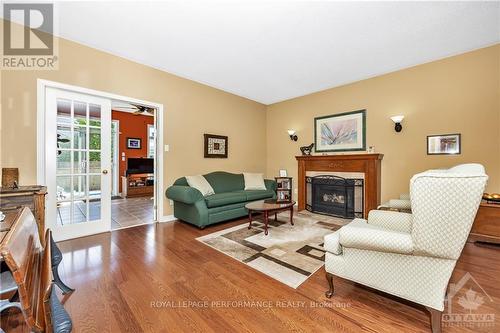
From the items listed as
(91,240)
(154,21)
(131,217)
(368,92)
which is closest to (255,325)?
(91,240)

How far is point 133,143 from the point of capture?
7.13 m

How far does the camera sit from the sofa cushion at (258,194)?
4.20 metres

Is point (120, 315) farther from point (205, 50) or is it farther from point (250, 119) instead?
point (250, 119)

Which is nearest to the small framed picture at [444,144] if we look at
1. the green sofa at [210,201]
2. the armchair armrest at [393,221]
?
the armchair armrest at [393,221]

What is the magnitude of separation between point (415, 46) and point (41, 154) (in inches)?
208

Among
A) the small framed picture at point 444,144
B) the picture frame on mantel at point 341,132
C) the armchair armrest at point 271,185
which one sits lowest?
the armchair armrest at point 271,185

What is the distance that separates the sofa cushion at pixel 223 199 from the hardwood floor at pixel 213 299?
106 cm

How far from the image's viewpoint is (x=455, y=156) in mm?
3277

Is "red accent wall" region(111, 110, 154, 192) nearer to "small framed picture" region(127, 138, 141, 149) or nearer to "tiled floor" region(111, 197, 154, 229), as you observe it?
"small framed picture" region(127, 138, 141, 149)

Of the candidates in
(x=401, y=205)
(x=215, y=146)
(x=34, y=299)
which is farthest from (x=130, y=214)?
(x=401, y=205)

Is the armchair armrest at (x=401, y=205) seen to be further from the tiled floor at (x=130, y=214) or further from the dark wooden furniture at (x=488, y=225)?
the tiled floor at (x=130, y=214)

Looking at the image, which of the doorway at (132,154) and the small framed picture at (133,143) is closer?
the doorway at (132,154)

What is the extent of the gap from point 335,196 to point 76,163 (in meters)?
4.50

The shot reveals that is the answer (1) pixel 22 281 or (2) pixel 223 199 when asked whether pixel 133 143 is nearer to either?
(2) pixel 223 199
